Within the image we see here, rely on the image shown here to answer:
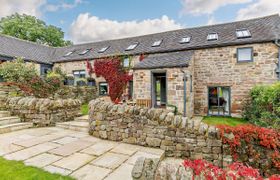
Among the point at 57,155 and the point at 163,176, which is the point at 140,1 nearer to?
the point at 57,155

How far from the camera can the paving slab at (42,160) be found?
375 cm

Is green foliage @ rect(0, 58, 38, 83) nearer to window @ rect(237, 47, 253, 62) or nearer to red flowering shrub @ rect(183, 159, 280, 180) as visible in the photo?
red flowering shrub @ rect(183, 159, 280, 180)

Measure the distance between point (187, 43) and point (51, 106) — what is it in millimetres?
10895

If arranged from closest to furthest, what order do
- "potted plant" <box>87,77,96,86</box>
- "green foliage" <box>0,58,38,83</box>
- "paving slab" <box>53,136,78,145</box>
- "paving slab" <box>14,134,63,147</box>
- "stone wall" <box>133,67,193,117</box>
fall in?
1. "paving slab" <box>14,134,63,147</box>
2. "paving slab" <box>53,136,78,145</box>
3. "green foliage" <box>0,58,38,83</box>
4. "stone wall" <box>133,67,193,117</box>
5. "potted plant" <box>87,77,96,86</box>

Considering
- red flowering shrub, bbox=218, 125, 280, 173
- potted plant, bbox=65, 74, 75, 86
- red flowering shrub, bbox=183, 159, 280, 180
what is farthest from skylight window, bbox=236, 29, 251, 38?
potted plant, bbox=65, 74, 75, 86

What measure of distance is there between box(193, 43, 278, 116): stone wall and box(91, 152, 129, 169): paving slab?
29.5ft

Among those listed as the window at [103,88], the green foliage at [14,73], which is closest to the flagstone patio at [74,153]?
the green foliage at [14,73]

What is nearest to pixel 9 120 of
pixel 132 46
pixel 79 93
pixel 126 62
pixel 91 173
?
pixel 91 173

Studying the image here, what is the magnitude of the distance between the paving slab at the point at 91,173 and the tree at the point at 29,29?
100 ft

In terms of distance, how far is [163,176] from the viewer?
89.7 inches

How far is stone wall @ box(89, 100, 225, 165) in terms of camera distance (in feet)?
15.0

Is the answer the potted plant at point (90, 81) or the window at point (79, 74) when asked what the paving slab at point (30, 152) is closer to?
the potted plant at point (90, 81)

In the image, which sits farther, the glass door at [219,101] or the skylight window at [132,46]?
the skylight window at [132,46]

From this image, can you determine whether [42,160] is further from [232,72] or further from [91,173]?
[232,72]
